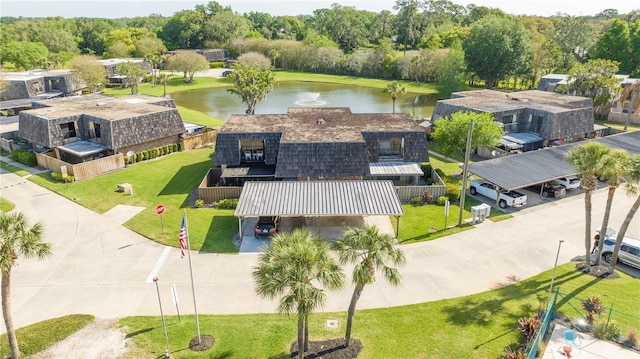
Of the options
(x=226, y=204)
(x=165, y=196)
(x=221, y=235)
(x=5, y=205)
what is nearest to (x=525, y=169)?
(x=226, y=204)

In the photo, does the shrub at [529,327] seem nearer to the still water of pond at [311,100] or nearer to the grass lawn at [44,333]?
the grass lawn at [44,333]

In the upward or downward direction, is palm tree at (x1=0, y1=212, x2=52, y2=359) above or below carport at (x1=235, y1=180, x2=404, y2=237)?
above

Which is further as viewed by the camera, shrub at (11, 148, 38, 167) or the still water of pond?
the still water of pond

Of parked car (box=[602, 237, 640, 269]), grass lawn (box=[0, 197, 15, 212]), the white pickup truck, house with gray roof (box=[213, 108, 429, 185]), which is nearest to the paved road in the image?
the white pickup truck

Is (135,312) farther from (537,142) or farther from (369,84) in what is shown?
(369,84)

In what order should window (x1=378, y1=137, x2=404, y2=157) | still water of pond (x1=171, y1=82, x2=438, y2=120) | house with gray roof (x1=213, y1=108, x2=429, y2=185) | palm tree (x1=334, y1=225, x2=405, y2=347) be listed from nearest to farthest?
1. palm tree (x1=334, y1=225, x2=405, y2=347)
2. house with gray roof (x1=213, y1=108, x2=429, y2=185)
3. window (x1=378, y1=137, x2=404, y2=157)
4. still water of pond (x1=171, y1=82, x2=438, y2=120)

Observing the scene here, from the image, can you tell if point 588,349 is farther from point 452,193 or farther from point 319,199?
point 452,193

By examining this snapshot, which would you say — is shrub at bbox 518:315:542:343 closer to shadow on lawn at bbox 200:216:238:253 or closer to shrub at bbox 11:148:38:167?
shadow on lawn at bbox 200:216:238:253
